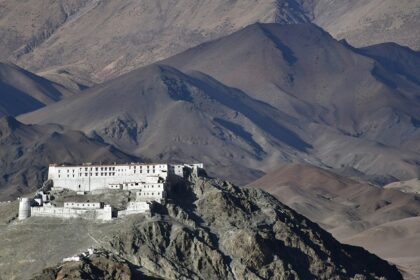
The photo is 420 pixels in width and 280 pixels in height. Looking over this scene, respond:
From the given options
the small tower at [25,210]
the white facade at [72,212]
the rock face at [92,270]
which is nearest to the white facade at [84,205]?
the white facade at [72,212]

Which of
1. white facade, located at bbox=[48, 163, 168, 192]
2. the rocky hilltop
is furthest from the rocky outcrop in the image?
white facade, located at bbox=[48, 163, 168, 192]

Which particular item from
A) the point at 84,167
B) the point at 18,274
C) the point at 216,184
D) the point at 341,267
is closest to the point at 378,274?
the point at 341,267

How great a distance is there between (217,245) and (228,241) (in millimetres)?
1034

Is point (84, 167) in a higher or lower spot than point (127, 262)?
higher

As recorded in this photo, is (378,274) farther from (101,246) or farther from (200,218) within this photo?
(101,246)

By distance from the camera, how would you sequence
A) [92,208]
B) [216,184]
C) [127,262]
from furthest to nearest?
[216,184], [92,208], [127,262]

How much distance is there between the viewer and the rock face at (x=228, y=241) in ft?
443

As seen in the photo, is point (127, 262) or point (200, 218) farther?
point (200, 218)

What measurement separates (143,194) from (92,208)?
5.07 m

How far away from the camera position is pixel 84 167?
5906 inches

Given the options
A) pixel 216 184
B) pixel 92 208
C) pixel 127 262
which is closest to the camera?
pixel 127 262

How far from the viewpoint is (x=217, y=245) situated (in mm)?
139125

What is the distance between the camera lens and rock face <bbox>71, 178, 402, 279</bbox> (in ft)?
443

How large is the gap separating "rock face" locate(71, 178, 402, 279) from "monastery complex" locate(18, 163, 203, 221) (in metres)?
1.74
